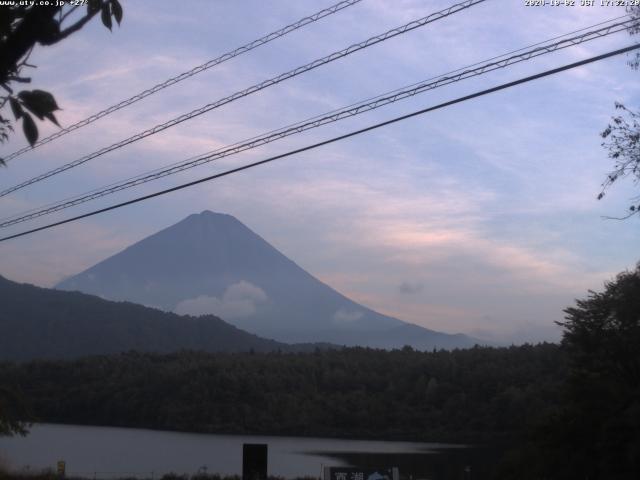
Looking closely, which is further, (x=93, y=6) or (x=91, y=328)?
(x=91, y=328)

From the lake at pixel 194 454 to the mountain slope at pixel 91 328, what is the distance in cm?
5275

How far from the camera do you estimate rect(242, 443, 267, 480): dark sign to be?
56.2ft

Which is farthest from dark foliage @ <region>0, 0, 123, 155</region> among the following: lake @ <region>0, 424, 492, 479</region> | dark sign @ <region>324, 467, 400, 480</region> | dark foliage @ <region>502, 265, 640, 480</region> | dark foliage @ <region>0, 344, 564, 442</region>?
dark foliage @ <region>0, 344, 564, 442</region>

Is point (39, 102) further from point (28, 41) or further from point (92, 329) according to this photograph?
point (92, 329)

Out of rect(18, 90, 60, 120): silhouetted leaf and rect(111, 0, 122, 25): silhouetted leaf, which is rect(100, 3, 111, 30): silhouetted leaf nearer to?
rect(111, 0, 122, 25): silhouetted leaf

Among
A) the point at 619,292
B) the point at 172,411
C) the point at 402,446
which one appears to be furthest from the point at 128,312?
the point at 619,292

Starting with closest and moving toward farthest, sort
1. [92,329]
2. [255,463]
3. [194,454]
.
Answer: [255,463] → [194,454] → [92,329]

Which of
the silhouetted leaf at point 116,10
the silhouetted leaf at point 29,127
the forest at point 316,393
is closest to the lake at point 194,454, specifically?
the forest at point 316,393

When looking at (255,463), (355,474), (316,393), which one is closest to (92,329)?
(316,393)

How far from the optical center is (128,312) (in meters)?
125

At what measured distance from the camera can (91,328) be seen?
379 feet

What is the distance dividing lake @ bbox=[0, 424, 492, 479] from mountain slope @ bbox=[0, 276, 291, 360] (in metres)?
52.7

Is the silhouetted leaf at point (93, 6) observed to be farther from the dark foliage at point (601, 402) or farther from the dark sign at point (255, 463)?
the dark foliage at point (601, 402)

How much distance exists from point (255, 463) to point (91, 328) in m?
103
